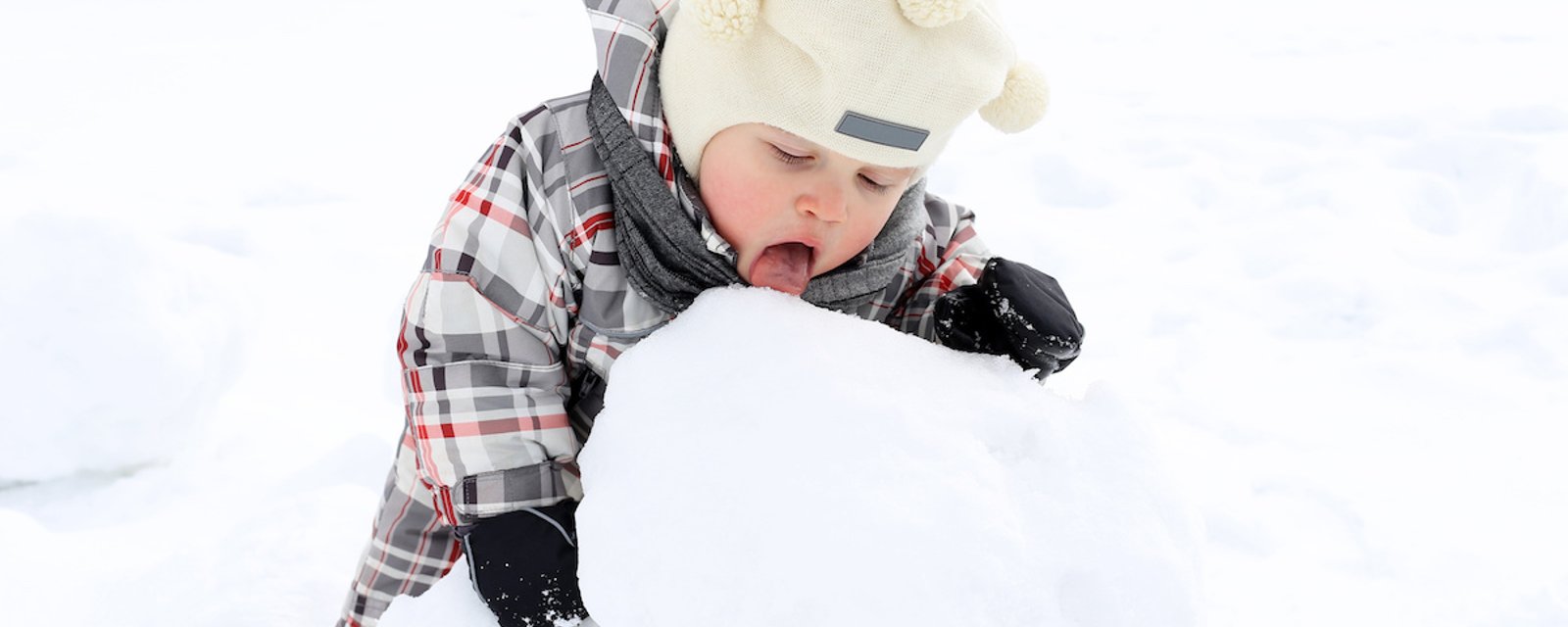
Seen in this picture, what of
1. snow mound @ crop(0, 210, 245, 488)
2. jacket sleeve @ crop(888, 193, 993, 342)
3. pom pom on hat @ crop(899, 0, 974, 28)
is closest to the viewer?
pom pom on hat @ crop(899, 0, 974, 28)

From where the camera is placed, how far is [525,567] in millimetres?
836

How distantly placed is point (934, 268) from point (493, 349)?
50cm

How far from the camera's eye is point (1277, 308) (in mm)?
2199

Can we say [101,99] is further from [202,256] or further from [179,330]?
[179,330]

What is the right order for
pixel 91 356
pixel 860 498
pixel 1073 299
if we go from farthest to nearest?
1. pixel 1073 299
2. pixel 91 356
3. pixel 860 498

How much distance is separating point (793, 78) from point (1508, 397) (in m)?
1.72

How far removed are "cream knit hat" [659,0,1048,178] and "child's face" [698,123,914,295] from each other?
2cm

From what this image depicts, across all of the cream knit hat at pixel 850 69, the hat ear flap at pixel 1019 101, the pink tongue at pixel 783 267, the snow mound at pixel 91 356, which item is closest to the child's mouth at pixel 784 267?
the pink tongue at pixel 783 267

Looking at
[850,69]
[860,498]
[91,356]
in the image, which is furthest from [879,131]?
[91,356]

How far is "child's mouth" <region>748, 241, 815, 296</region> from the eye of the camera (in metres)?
0.88

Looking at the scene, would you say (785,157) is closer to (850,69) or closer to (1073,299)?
(850,69)

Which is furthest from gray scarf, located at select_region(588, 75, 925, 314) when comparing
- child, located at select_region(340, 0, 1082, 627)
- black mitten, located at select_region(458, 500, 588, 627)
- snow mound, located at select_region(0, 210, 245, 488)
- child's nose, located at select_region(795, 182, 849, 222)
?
snow mound, located at select_region(0, 210, 245, 488)

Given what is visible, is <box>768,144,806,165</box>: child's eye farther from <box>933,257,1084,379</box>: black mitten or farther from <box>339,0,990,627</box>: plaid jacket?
<box>933,257,1084,379</box>: black mitten

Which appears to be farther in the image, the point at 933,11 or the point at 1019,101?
the point at 1019,101
